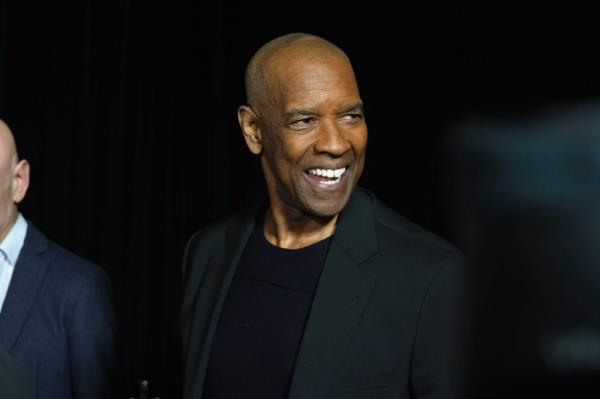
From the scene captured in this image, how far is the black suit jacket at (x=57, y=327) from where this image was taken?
1.80m

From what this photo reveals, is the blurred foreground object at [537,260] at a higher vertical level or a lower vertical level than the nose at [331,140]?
lower

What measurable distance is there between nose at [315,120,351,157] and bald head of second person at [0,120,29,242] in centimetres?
67

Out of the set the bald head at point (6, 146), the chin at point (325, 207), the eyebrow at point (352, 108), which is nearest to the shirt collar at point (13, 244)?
the bald head at point (6, 146)

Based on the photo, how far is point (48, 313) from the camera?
1821mm

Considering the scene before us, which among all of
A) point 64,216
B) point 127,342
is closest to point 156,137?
point 64,216

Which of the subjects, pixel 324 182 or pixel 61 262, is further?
pixel 61 262

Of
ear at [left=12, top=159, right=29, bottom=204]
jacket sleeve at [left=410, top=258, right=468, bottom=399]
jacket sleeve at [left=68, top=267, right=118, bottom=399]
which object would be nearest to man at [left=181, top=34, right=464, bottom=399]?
jacket sleeve at [left=410, top=258, right=468, bottom=399]

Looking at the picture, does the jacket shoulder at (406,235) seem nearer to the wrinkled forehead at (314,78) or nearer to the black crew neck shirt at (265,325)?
the black crew neck shirt at (265,325)

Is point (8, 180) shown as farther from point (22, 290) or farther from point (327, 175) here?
point (327, 175)

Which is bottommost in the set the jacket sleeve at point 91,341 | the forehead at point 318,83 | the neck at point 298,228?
the jacket sleeve at point 91,341

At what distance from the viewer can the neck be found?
164 centimetres

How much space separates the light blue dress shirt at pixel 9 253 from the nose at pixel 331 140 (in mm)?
693

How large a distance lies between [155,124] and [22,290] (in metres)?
1.11

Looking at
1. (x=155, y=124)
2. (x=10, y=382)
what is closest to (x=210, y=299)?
(x=10, y=382)
